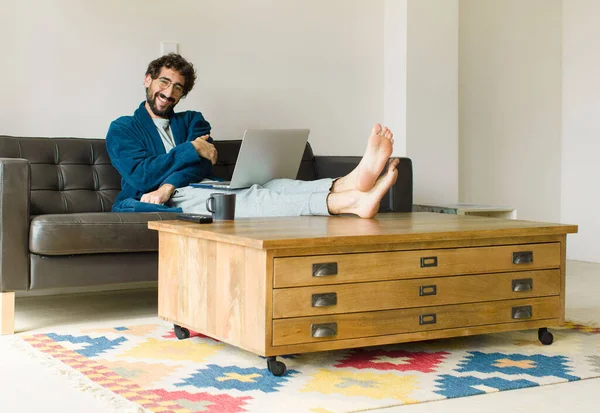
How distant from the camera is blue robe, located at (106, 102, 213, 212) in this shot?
12.0 feet

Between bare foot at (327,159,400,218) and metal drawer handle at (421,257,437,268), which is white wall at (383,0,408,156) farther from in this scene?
metal drawer handle at (421,257,437,268)

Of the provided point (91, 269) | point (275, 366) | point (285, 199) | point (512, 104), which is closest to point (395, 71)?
point (512, 104)

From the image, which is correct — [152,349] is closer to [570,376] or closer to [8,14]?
[570,376]

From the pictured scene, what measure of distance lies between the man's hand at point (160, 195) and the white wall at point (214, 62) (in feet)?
2.52

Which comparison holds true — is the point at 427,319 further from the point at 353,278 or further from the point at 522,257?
the point at 522,257

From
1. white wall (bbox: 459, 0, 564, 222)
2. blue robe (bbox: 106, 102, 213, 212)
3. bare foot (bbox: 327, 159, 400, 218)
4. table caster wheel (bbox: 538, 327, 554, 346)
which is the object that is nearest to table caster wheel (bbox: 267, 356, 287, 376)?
bare foot (bbox: 327, 159, 400, 218)

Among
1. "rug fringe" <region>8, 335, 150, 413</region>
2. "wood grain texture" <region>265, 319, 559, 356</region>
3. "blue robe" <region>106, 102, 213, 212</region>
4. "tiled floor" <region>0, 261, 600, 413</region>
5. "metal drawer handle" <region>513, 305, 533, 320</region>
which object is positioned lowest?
"tiled floor" <region>0, 261, 600, 413</region>

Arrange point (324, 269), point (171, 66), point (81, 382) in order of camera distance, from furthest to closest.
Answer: point (171, 66) < point (324, 269) < point (81, 382)

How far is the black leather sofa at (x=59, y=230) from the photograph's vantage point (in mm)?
3061

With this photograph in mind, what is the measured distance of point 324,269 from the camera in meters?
2.46

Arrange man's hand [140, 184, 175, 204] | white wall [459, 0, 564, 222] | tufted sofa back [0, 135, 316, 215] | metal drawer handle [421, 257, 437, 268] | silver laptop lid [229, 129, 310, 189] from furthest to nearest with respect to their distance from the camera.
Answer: white wall [459, 0, 564, 222] → tufted sofa back [0, 135, 316, 215] → man's hand [140, 184, 175, 204] → silver laptop lid [229, 129, 310, 189] → metal drawer handle [421, 257, 437, 268]

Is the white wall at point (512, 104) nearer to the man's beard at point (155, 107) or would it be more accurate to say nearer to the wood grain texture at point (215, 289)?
the man's beard at point (155, 107)

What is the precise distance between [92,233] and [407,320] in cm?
126

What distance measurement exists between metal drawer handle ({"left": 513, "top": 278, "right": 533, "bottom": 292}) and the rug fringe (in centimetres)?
139
